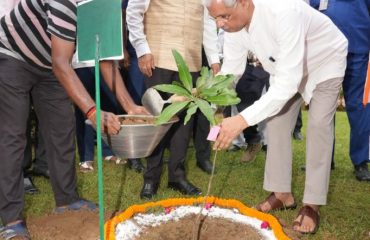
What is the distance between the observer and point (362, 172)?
4.63 m

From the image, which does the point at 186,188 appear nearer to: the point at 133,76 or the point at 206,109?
the point at 133,76

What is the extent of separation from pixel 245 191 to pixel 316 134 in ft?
3.62

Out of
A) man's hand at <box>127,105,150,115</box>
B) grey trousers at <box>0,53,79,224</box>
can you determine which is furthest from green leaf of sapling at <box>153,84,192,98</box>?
grey trousers at <box>0,53,79,224</box>

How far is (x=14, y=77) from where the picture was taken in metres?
2.91

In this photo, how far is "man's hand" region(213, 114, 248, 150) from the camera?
8.65ft

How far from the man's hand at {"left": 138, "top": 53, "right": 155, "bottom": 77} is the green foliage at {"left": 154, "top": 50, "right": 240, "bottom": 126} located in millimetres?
1182

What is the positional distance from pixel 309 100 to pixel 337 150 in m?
3.23

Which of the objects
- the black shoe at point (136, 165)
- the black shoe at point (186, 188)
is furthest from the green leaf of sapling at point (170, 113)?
the black shoe at point (136, 165)

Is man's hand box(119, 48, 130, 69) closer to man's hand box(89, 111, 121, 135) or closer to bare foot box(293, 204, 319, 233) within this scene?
Answer: man's hand box(89, 111, 121, 135)

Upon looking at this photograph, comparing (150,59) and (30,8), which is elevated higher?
(30,8)

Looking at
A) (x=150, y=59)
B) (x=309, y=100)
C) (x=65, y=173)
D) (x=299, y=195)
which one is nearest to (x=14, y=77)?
(x=65, y=173)

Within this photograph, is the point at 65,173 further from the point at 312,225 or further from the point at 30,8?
the point at 312,225

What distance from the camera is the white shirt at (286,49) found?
2760 millimetres

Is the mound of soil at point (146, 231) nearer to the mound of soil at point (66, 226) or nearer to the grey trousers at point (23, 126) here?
the mound of soil at point (66, 226)
